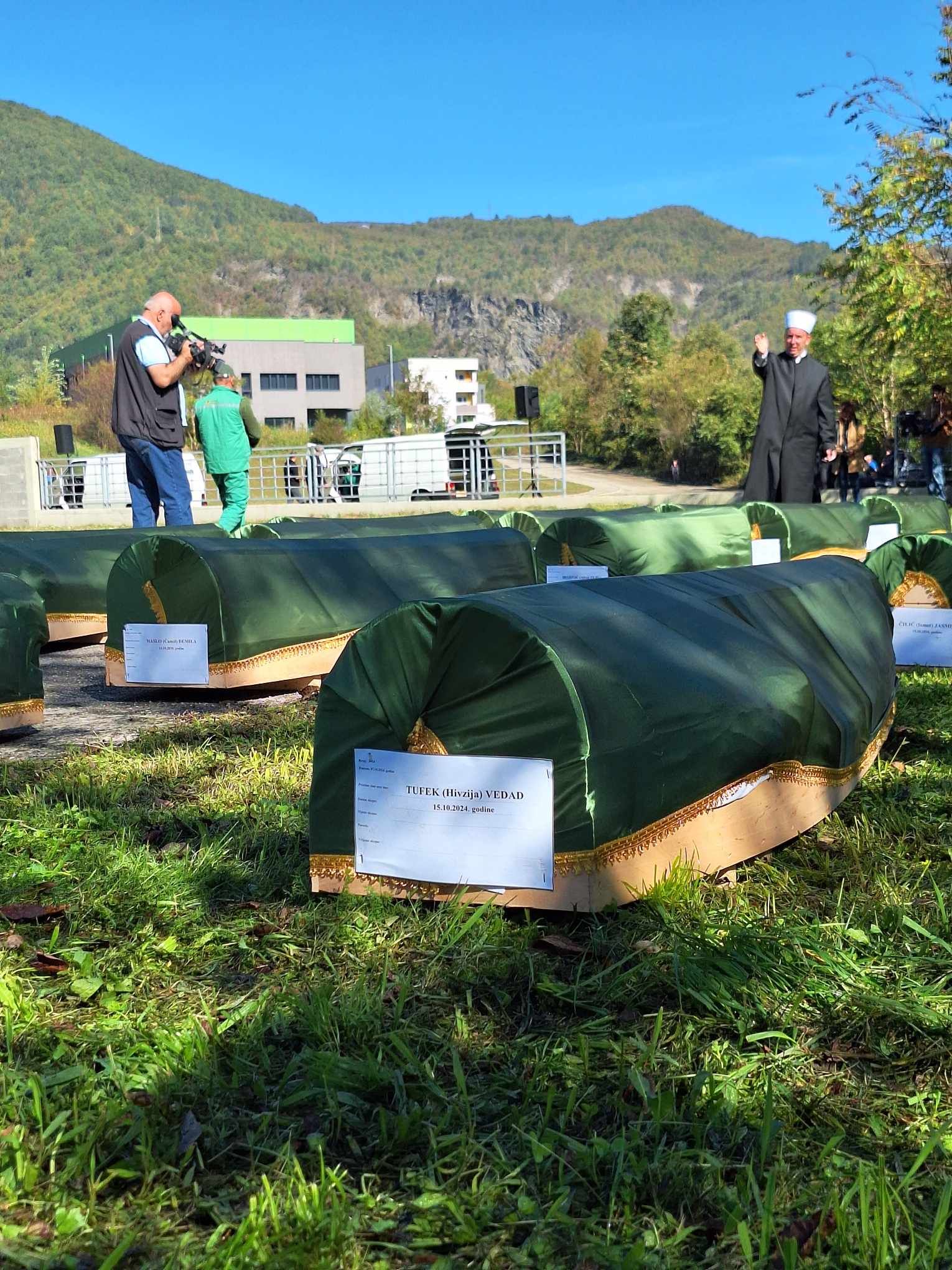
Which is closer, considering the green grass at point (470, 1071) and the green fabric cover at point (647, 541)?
the green grass at point (470, 1071)

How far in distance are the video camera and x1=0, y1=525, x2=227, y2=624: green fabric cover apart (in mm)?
1723

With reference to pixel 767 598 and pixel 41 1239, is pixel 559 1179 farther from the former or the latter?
pixel 767 598

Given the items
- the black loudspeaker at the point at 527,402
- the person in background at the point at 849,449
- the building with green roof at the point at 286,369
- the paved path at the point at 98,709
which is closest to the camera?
the paved path at the point at 98,709

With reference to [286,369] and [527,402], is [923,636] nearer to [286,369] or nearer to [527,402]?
[527,402]

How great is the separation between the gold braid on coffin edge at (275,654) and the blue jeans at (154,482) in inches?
103

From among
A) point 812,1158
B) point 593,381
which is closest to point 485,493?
point 812,1158

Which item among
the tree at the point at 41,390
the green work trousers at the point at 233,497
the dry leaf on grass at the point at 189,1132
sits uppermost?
the tree at the point at 41,390

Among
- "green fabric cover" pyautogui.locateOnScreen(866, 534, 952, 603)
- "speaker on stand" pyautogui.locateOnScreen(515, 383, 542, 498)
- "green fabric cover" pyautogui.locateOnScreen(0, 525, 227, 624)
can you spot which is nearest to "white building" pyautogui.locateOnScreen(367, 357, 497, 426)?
"speaker on stand" pyautogui.locateOnScreen(515, 383, 542, 498)

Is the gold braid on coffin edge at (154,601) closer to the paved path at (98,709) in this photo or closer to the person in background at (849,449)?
the paved path at (98,709)

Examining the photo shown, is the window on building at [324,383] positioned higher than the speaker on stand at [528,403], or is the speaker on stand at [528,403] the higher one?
the window on building at [324,383]

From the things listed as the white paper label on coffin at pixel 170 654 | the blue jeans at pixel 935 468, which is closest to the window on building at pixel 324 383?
the blue jeans at pixel 935 468

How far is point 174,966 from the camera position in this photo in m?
2.29

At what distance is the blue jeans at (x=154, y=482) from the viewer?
781 centimetres

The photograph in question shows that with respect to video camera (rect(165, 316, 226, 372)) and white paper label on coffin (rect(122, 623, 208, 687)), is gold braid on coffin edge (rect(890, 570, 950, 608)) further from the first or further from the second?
video camera (rect(165, 316, 226, 372))
